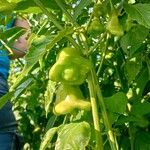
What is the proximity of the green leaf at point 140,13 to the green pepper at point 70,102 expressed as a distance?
0.65ft

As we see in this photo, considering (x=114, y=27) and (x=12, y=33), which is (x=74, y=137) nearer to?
(x=114, y=27)

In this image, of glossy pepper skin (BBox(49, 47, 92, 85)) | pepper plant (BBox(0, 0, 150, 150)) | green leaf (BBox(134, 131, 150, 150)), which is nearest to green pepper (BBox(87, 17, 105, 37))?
pepper plant (BBox(0, 0, 150, 150))

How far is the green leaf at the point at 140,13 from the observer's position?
1.06 metres

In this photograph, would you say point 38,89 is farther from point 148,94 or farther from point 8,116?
point 148,94

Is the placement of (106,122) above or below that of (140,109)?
above

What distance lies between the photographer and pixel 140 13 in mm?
1078

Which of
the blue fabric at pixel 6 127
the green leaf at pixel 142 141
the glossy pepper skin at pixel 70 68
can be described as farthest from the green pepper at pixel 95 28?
the blue fabric at pixel 6 127

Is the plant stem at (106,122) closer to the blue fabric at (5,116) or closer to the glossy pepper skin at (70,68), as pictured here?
the glossy pepper skin at (70,68)

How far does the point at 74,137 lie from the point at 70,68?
14 cm

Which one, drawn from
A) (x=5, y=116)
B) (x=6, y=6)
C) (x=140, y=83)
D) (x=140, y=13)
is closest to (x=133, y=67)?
(x=140, y=83)

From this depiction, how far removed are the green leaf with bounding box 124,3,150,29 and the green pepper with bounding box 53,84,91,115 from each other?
0.20 meters

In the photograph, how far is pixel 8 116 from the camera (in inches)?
91.1

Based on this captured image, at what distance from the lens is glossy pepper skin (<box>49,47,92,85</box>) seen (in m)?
1.00

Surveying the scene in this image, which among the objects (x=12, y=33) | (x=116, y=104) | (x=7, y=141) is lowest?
(x=7, y=141)
